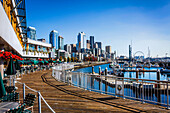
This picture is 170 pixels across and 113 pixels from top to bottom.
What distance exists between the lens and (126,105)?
6703 millimetres

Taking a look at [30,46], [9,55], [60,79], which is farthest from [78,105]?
[30,46]

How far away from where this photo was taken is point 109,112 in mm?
5812

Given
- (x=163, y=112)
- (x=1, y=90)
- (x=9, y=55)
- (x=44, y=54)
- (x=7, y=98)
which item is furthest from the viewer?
(x=44, y=54)

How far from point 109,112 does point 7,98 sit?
15.5ft

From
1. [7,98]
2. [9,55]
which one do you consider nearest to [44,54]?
[9,55]

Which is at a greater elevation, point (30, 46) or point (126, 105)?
point (30, 46)

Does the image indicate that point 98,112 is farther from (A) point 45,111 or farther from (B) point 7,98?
(B) point 7,98

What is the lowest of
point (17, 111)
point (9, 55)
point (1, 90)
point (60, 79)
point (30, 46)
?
point (60, 79)

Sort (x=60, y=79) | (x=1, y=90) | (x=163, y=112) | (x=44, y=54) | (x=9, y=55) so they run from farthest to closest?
(x=44, y=54) → (x=60, y=79) → (x=9, y=55) → (x=163, y=112) → (x=1, y=90)

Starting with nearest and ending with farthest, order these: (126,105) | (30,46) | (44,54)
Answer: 1. (126,105)
2. (30,46)
3. (44,54)

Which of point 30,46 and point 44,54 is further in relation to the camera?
point 44,54

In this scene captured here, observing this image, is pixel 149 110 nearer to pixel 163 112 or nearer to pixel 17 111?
pixel 163 112

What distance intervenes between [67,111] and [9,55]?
8250 millimetres

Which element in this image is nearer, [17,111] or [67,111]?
[17,111]
